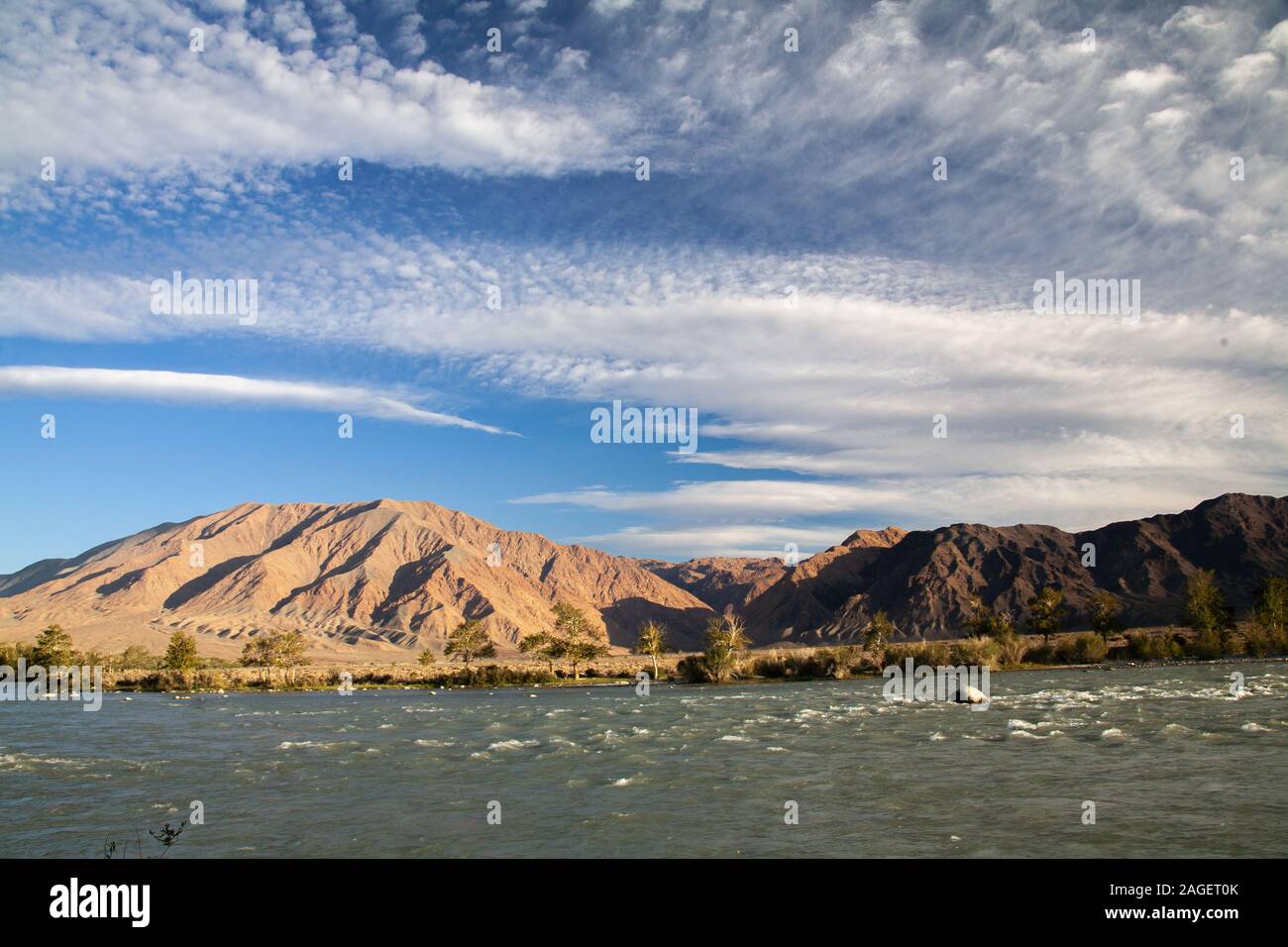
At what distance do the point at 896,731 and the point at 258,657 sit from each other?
105 metres

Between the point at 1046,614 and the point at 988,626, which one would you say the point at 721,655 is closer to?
the point at 988,626

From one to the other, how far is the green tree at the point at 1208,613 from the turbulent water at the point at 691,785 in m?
66.7

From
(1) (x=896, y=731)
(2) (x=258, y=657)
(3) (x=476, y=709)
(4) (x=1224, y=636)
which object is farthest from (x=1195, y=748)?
(2) (x=258, y=657)

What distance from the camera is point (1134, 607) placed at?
582 feet

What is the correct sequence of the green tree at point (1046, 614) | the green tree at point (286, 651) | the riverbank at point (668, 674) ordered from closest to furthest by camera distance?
the riverbank at point (668, 674) < the green tree at point (286, 651) < the green tree at point (1046, 614)

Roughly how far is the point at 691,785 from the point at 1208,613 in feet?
355

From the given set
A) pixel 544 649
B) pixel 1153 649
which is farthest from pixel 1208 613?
pixel 544 649

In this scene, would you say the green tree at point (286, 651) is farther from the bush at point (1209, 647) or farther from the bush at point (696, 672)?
the bush at point (1209, 647)

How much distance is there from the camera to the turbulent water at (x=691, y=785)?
1641 cm

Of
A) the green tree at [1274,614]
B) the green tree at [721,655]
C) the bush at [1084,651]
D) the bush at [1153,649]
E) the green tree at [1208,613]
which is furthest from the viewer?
the green tree at [1208,613]

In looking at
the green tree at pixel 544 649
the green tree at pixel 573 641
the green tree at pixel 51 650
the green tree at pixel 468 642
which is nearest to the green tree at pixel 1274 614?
the green tree at pixel 573 641

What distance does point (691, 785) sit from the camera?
23469mm
